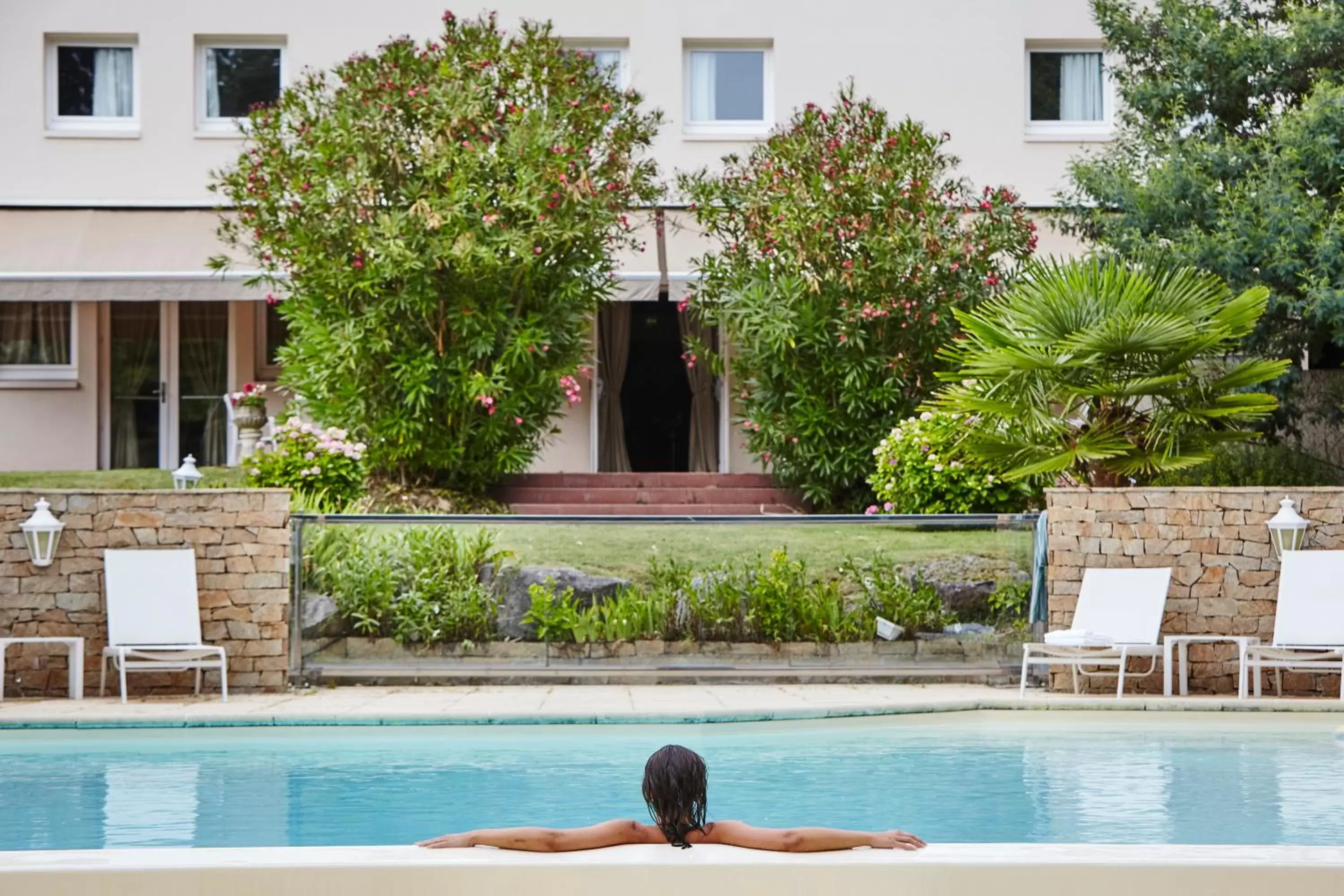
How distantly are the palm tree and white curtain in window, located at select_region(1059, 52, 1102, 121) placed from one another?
29.8 feet

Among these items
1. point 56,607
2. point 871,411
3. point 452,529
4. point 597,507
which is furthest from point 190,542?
point 871,411

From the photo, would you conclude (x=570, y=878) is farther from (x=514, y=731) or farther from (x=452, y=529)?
(x=452, y=529)

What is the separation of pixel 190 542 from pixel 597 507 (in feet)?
21.0

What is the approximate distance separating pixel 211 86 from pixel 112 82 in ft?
4.51

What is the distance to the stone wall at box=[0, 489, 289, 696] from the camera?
12031 millimetres

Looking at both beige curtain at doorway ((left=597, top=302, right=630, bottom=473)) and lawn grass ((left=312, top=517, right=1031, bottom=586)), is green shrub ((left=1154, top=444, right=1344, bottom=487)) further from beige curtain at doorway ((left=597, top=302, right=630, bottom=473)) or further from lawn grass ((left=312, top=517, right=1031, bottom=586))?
beige curtain at doorway ((left=597, top=302, right=630, bottom=473))

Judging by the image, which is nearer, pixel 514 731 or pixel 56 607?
pixel 514 731

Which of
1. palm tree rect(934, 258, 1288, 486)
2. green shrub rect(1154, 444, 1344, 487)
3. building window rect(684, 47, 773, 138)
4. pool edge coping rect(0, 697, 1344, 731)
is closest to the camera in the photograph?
pool edge coping rect(0, 697, 1344, 731)

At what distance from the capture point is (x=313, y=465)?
1544cm

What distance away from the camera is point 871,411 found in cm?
1716

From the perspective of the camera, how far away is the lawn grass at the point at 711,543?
12.3m

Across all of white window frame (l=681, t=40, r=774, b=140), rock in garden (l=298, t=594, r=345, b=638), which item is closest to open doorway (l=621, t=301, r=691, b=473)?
white window frame (l=681, t=40, r=774, b=140)

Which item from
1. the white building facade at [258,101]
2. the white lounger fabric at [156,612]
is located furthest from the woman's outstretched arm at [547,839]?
the white building facade at [258,101]

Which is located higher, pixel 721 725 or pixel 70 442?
pixel 70 442
